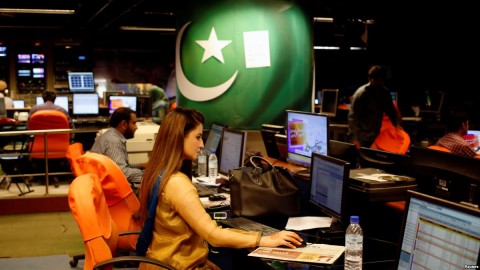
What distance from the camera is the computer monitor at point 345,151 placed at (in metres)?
4.29

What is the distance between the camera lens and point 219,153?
547cm

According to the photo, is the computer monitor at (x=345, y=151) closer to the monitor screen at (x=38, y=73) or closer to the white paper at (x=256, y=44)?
the white paper at (x=256, y=44)

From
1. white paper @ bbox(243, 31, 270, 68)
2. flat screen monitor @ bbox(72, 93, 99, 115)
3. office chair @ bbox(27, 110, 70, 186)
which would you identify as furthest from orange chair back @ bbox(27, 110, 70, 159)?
white paper @ bbox(243, 31, 270, 68)

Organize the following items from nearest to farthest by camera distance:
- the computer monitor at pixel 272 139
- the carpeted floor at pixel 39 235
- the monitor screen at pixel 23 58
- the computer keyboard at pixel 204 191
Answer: the computer keyboard at pixel 204 191 → the computer monitor at pixel 272 139 → the carpeted floor at pixel 39 235 → the monitor screen at pixel 23 58

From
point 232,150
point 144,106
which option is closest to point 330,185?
point 232,150

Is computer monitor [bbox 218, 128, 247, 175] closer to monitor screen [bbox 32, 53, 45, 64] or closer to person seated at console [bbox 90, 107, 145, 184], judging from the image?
person seated at console [bbox 90, 107, 145, 184]

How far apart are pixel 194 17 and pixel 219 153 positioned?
281cm

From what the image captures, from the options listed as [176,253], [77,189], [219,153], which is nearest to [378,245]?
[176,253]

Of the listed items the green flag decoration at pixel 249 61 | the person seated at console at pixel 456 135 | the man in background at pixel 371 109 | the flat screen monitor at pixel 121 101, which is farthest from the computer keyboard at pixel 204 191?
the flat screen monitor at pixel 121 101

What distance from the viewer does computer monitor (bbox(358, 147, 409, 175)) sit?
146 inches

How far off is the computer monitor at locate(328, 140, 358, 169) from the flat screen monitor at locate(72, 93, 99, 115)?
767 centimetres

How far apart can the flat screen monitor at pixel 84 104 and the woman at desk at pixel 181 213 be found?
28.2ft

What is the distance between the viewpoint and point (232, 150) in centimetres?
501

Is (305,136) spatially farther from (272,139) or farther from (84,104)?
(84,104)
